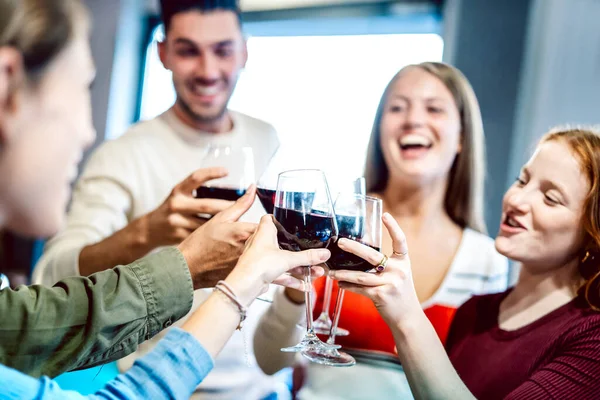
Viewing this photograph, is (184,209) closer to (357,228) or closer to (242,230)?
(242,230)

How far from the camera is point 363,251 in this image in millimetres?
671

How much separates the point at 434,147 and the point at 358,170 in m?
0.17

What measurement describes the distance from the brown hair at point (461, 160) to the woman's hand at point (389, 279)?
0.38 meters

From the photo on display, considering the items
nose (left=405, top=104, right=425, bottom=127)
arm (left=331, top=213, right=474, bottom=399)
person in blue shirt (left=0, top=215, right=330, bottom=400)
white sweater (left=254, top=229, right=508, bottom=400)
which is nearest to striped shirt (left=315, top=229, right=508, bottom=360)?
white sweater (left=254, top=229, right=508, bottom=400)

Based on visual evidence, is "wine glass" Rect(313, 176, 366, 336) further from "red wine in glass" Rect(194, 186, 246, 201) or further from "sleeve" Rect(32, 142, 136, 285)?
"sleeve" Rect(32, 142, 136, 285)

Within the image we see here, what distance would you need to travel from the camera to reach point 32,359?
0.66 m

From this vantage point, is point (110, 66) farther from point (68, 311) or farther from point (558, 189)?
point (558, 189)

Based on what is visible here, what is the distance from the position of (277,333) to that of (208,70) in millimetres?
604

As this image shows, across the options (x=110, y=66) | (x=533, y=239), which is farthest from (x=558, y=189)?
(x=110, y=66)

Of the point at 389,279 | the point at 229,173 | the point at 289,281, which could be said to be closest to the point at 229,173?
the point at 229,173

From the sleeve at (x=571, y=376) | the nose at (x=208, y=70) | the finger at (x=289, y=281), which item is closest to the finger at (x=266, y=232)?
the finger at (x=289, y=281)

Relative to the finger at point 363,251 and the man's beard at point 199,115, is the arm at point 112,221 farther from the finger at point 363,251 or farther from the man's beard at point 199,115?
the finger at point 363,251

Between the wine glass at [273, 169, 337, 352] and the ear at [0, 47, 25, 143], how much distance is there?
1.01ft

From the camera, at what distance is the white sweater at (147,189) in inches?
39.8
